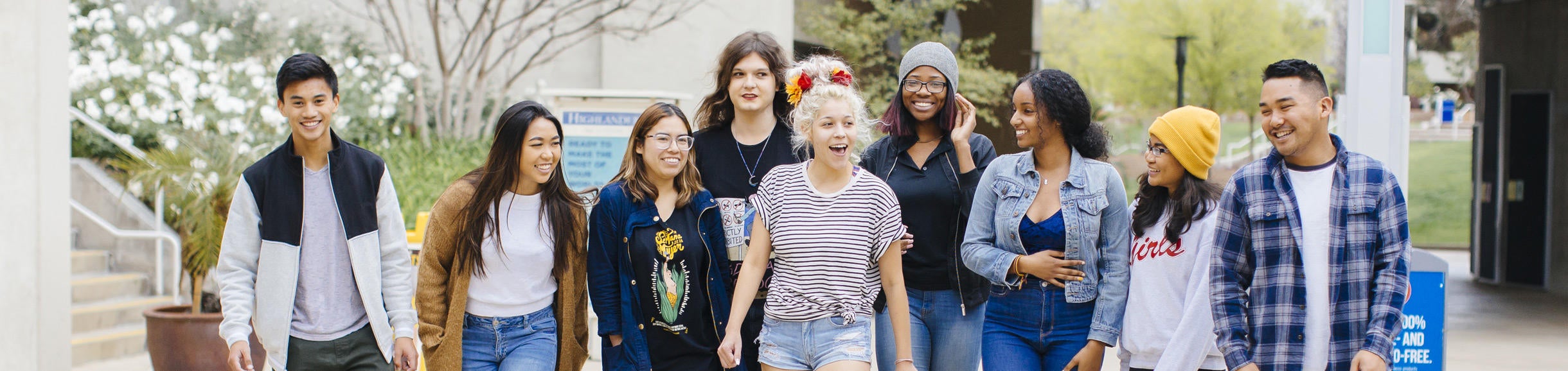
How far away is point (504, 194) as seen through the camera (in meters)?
3.44

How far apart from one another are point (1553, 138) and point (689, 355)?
11893mm

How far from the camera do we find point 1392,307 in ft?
8.87

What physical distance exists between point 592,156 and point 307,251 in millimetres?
3718

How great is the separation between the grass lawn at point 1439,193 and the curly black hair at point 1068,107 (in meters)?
18.1

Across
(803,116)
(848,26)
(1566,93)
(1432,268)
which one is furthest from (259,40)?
(1566,93)

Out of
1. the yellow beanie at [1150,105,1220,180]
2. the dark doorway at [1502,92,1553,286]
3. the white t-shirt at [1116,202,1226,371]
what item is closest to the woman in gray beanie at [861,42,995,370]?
the white t-shirt at [1116,202,1226,371]

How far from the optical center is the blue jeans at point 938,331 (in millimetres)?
3535

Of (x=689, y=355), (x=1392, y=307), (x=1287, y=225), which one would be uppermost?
(x=1287, y=225)

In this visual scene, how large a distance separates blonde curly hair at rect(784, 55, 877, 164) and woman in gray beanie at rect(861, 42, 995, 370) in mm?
164

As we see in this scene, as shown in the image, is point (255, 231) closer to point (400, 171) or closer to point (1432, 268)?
point (1432, 268)

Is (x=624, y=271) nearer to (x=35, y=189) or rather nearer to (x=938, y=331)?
(x=938, y=331)

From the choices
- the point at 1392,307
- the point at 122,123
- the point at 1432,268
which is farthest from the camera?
the point at 122,123

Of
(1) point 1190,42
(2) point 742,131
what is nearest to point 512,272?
(2) point 742,131

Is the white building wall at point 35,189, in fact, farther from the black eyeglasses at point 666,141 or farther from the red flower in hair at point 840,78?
the red flower in hair at point 840,78
